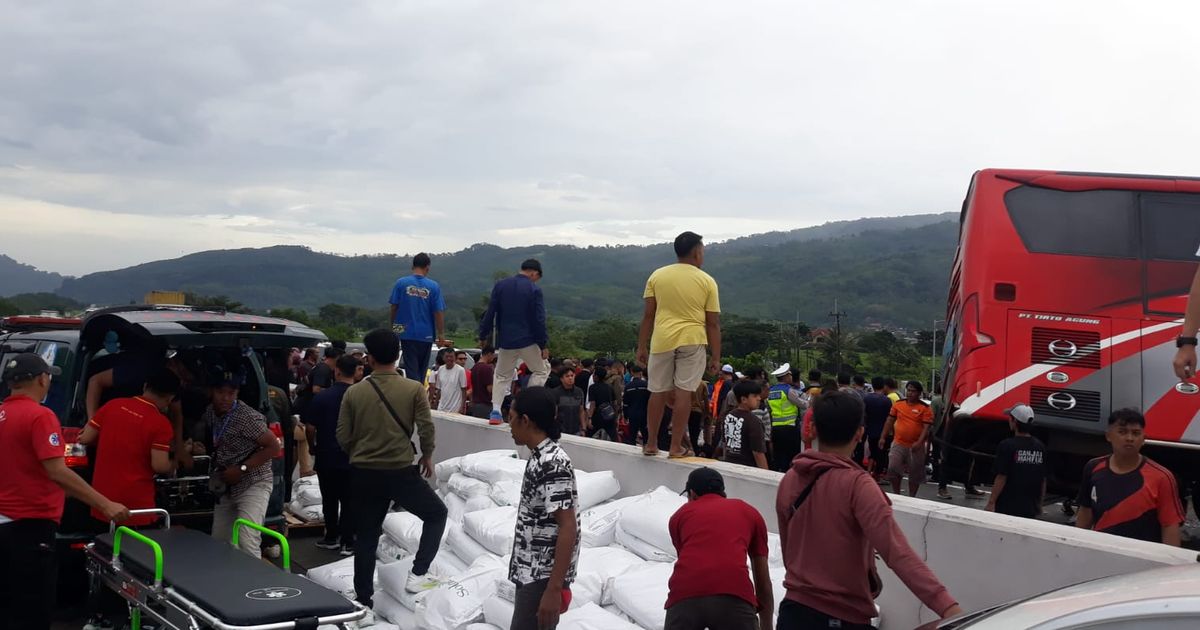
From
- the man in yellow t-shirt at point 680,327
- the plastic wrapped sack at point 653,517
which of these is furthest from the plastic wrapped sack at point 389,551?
the man in yellow t-shirt at point 680,327

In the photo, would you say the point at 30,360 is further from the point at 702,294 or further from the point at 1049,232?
the point at 1049,232

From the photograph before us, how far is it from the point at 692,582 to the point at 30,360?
3922 mm

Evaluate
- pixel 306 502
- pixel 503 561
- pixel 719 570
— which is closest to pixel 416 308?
pixel 306 502

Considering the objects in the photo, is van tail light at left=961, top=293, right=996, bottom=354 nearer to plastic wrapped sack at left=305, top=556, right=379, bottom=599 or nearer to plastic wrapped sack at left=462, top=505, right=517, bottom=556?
plastic wrapped sack at left=462, top=505, right=517, bottom=556

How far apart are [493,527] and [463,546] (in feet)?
1.25

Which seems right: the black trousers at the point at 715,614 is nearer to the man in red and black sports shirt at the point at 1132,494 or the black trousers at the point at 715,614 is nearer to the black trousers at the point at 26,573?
the man in red and black sports shirt at the point at 1132,494

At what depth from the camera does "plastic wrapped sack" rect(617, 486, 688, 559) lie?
6.44 metres

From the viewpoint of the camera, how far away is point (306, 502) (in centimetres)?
1066

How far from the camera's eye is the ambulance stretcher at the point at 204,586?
445 centimetres

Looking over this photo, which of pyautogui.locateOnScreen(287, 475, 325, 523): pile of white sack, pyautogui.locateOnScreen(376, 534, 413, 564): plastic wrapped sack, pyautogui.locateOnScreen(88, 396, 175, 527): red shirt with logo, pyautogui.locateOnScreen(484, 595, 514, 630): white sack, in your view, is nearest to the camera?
pyautogui.locateOnScreen(484, 595, 514, 630): white sack

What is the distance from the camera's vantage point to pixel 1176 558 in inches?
174

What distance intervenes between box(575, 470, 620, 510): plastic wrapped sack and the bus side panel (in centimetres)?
368

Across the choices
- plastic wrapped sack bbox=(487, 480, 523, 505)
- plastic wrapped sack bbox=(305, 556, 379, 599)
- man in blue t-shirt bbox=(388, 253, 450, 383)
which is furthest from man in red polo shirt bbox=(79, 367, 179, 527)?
man in blue t-shirt bbox=(388, 253, 450, 383)

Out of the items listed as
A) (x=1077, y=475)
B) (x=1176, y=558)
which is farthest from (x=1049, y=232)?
(x=1176, y=558)
